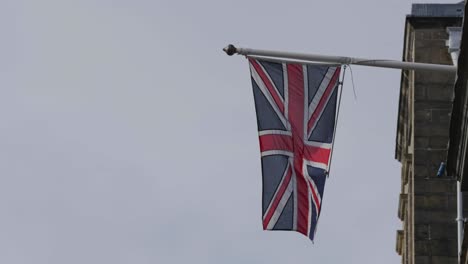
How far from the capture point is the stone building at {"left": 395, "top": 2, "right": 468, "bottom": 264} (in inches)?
1592

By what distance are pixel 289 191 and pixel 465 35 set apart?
16.7 feet

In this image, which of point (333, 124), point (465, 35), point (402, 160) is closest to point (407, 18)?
point (402, 160)

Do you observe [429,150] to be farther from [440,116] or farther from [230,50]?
[230,50]

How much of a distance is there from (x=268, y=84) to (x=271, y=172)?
1637mm

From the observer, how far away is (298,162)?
32906mm

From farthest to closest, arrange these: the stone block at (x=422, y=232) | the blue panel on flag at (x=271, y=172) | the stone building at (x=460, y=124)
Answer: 1. the stone block at (x=422, y=232)
2. the blue panel on flag at (x=271, y=172)
3. the stone building at (x=460, y=124)

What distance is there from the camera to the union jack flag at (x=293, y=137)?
1286 inches

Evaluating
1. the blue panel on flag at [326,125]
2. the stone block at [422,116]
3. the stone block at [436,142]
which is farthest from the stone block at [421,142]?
the blue panel on flag at [326,125]

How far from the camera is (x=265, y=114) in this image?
32969 mm

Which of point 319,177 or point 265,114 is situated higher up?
point 265,114

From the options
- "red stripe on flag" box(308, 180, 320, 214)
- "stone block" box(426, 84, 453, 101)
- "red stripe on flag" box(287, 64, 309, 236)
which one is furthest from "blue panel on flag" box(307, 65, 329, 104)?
"stone block" box(426, 84, 453, 101)

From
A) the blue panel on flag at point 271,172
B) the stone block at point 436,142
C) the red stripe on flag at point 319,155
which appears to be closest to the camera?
the red stripe on flag at point 319,155

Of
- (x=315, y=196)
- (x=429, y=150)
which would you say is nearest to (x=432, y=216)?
(x=429, y=150)

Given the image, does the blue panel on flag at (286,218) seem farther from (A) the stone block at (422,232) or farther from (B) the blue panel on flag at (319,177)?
(A) the stone block at (422,232)
